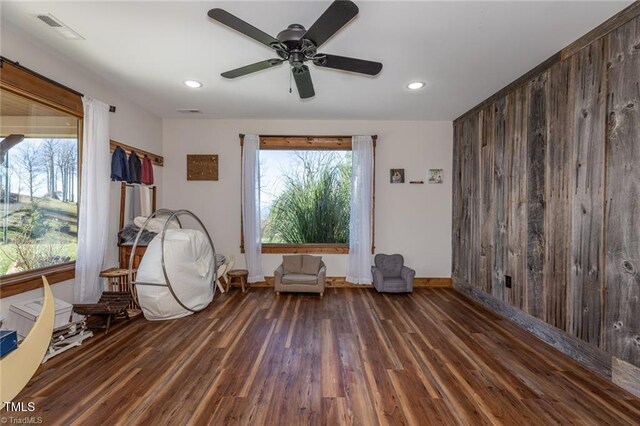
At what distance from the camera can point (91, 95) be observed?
137 inches

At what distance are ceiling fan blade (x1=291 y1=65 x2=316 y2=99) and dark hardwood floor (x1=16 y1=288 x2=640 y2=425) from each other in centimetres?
258

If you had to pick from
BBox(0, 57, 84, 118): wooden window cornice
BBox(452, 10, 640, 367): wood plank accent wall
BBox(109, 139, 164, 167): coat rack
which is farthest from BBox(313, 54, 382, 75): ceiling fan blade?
BBox(109, 139, 164, 167): coat rack

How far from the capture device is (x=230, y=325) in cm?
344

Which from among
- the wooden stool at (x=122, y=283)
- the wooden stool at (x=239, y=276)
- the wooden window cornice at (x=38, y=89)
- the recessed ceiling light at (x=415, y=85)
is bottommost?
the wooden stool at (x=239, y=276)

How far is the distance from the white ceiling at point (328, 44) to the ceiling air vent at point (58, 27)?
7 centimetres

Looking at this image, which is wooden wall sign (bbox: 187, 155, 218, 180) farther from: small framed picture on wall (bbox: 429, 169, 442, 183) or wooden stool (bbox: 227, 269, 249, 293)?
small framed picture on wall (bbox: 429, 169, 442, 183)

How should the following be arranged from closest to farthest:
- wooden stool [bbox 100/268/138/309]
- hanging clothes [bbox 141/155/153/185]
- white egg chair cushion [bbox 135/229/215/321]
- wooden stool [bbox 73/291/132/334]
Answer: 1. wooden stool [bbox 73/291/132/334]
2. white egg chair cushion [bbox 135/229/215/321]
3. wooden stool [bbox 100/268/138/309]
4. hanging clothes [bbox 141/155/153/185]

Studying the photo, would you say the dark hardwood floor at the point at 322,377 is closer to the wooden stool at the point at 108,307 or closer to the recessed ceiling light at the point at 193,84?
the wooden stool at the point at 108,307

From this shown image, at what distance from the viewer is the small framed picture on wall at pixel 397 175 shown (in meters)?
5.16

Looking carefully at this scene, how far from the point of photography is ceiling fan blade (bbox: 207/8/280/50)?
181cm

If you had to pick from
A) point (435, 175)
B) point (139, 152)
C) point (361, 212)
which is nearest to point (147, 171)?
point (139, 152)

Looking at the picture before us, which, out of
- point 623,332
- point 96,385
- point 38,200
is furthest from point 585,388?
point 38,200

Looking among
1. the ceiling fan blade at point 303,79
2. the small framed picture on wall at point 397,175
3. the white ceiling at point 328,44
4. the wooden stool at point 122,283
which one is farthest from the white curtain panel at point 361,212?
the wooden stool at point 122,283

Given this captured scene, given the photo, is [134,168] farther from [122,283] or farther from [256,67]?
[256,67]
